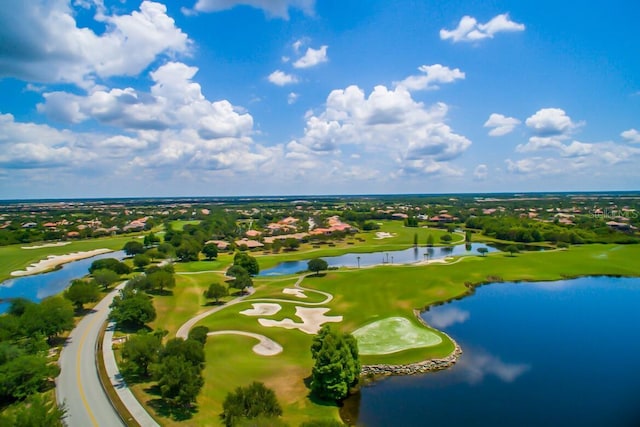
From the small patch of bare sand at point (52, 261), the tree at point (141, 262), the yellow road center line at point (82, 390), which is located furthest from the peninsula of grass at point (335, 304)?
the small patch of bare sand at point (52, 261)

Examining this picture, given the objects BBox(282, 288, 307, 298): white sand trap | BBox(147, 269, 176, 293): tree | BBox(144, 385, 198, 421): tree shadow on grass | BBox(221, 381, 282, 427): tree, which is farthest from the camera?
BBox(282, 288, 307, 298): white sand trap

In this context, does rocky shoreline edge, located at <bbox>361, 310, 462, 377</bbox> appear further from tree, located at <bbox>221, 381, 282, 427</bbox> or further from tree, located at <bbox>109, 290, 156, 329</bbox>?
tree, located at <bbox>109, 290, 156, 329</bbox>

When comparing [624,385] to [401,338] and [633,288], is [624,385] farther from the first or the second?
[633,288]

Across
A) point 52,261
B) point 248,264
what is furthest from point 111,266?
point 52,261

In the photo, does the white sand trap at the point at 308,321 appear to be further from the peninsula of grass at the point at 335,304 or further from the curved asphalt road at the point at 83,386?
the curved asphalt road at the point at 83,386

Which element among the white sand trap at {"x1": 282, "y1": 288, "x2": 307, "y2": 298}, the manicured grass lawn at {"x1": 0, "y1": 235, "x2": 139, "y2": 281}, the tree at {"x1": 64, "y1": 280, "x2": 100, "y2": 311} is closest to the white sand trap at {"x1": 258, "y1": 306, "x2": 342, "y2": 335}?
the white sand trap at {"x1": 282, "y1": 288, "x2": 307, "y2": 298}

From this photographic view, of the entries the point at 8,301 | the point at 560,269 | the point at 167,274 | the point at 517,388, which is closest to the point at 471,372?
the point at 517,388
